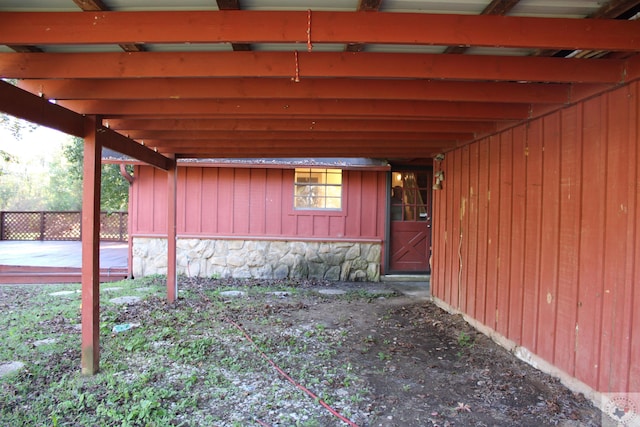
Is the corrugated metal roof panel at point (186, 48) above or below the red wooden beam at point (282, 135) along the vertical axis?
above

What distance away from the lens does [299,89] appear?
3.01 metres

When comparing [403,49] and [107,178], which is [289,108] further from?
[107,178]

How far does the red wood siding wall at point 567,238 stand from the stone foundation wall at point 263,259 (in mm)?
3345

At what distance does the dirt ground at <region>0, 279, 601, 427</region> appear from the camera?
8.96ft

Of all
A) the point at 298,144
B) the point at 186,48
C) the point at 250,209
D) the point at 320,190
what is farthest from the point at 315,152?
the point at 186,48

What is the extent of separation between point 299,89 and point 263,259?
215 inches

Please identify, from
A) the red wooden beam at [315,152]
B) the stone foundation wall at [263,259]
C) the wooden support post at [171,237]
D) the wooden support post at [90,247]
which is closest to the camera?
the wooden support post at [90,247]

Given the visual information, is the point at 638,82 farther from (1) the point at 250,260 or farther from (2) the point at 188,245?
(2) the point at 188,245

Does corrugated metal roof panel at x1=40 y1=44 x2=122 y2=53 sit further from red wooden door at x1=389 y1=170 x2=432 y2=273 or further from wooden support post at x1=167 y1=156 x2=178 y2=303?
red wooden door at x1=389 y1=170 x2=432 y2=273

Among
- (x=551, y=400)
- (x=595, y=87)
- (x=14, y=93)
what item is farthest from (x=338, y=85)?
(x=551, y=400)

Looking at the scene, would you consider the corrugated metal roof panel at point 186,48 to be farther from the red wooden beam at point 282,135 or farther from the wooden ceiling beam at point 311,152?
the wooden ceiling beam at point 311,152

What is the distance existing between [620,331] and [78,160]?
514 inches

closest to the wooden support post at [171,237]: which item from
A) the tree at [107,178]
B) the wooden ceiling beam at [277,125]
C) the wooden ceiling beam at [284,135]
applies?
the wooden ceiling beam at [284,135]

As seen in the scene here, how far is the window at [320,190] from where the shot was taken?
8.18 m
